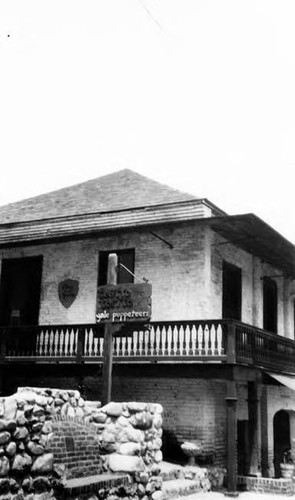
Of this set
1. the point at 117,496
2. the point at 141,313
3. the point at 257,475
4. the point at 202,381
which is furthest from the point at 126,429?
the point at 257,475

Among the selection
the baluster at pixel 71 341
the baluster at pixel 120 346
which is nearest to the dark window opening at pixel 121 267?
the baluster at pixel 71 341

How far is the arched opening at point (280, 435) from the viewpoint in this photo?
19.3 metres

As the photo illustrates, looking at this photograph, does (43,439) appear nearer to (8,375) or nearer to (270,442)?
(8,375)

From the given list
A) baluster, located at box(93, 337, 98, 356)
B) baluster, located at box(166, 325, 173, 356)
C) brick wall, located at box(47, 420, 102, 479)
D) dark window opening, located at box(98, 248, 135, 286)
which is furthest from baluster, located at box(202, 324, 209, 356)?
brick wall, located at box(47, 420, 102, 479)

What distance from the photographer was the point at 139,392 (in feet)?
53.4

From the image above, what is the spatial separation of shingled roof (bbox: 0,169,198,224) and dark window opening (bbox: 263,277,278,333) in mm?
4654

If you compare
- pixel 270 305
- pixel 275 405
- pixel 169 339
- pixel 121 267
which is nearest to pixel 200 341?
pixel 169 339

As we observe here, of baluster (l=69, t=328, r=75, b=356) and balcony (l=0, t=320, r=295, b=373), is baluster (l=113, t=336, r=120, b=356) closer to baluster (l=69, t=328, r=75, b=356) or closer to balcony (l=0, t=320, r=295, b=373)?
balcony (l=0, t=320, r=295, b=373)

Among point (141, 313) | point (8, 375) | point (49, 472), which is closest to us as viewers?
point (49, 472)

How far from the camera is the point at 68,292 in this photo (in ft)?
58.0

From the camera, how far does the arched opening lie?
63.4 ft

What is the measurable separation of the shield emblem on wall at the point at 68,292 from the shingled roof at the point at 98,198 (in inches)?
87.0

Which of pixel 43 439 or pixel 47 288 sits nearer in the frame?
pixel 43 439

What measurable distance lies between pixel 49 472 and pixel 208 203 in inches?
405
